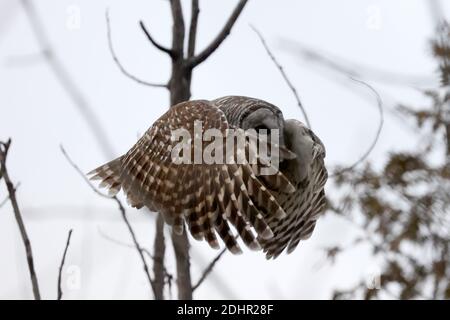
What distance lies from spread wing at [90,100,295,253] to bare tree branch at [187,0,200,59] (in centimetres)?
49

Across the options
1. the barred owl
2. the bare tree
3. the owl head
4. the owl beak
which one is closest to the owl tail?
the barred owl

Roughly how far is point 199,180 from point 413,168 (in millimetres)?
3954

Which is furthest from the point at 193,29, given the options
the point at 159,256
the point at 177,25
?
the point at 159,256

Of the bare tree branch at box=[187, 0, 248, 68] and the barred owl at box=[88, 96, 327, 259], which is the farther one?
the bare tree branch at box=[187, 0, 248, 68]

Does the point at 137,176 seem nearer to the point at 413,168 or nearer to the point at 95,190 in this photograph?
the point at 95,190

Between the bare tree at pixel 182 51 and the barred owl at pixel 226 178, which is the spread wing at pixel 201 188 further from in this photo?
the bare tree at pixel 182 51

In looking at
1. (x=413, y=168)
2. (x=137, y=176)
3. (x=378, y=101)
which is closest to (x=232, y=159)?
(x=137, y=176)

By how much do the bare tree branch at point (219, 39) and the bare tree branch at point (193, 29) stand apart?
8 cm

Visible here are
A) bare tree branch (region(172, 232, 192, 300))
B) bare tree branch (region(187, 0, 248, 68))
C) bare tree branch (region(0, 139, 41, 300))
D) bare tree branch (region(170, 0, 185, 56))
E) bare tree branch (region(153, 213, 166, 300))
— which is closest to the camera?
bare tree branch (region(0, 139, 41, 300))

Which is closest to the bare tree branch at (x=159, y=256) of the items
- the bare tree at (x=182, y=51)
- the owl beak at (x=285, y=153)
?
the bare tree at (x=182, y=51)

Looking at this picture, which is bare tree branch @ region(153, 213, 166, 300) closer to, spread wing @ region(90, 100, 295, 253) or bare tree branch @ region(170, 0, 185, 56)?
spread wing @ region(90, 100, 295, 253)

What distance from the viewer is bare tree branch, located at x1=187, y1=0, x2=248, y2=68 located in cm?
597

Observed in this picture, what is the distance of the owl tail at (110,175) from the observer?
5.98 meters
